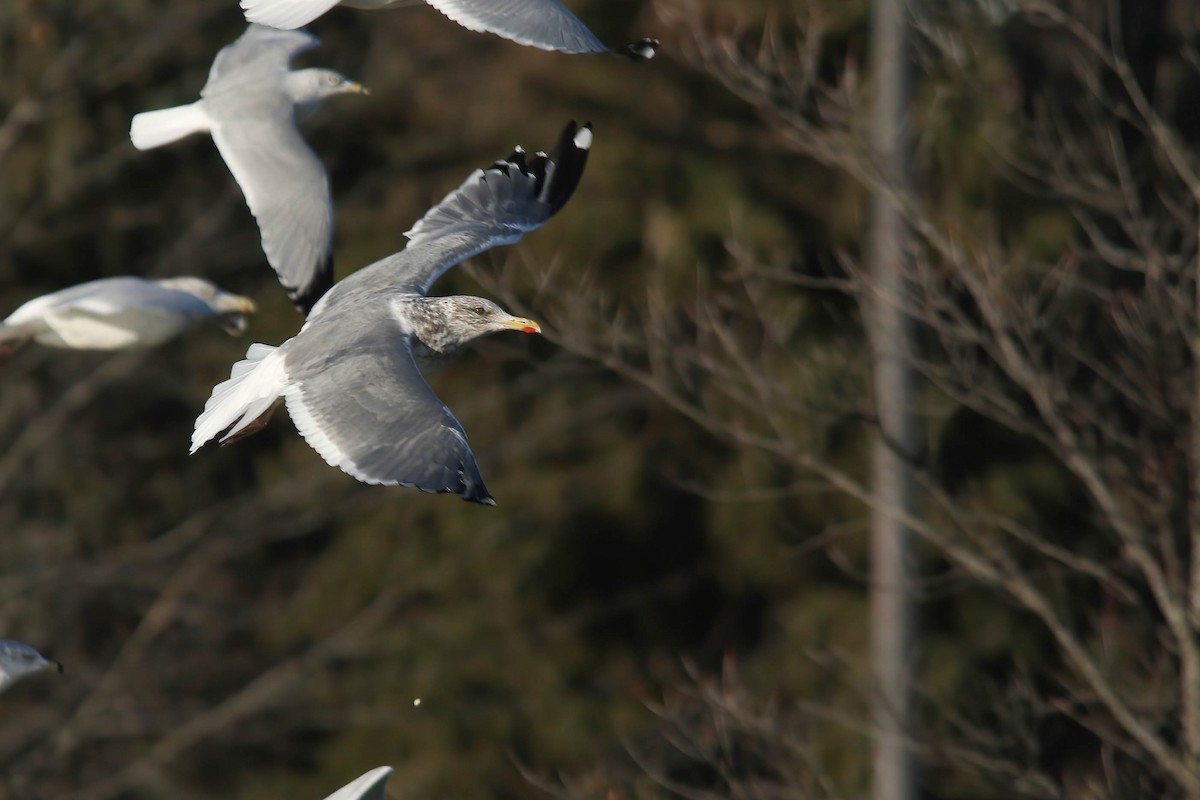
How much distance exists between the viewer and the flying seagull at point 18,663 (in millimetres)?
3809

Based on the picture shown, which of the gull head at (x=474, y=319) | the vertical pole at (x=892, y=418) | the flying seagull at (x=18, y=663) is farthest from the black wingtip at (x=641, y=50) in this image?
the vertical pole at (x=892, y=418)

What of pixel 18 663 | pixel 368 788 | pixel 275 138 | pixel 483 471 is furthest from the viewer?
pixel 483 471

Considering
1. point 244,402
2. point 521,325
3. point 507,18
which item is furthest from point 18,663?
point 507,18

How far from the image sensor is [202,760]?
31.3ft

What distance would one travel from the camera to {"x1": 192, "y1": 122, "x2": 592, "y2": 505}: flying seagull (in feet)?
11.0

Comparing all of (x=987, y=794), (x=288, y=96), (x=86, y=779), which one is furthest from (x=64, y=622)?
(x=288, y=96)

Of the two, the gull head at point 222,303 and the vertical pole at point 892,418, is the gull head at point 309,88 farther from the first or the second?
the vertical pole at point 892,418

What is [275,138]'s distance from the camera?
15.1 feet

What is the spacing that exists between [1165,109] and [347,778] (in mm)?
4742

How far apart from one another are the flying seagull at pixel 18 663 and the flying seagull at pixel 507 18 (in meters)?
1.25

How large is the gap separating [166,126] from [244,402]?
1.42 m

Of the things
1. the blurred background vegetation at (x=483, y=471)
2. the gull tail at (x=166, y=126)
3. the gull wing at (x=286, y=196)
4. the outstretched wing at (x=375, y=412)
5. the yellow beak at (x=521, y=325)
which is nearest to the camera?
the outstretched wing at (x=375, y=412)

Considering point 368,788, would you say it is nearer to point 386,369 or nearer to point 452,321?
point 386,369

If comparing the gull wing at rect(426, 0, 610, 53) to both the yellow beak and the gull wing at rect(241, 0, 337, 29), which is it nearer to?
the gull wing at rect(241, 0, 337, 29)
